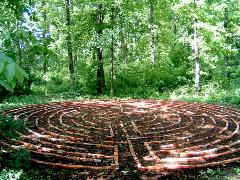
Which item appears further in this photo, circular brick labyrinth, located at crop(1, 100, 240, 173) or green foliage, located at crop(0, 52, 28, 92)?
circular brick labyrinth, located at crop(1, 100, 240, 173)

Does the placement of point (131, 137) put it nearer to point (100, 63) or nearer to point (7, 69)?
point (7, 69)

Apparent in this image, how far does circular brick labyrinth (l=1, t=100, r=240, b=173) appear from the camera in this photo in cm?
701

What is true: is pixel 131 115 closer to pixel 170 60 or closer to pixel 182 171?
pixel 182 171

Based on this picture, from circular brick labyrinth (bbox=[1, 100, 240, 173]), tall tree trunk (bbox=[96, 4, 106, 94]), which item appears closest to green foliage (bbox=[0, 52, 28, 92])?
circular brick labyrinth (bbox=[1, 100, 240, 173])

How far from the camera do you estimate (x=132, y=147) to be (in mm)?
7914

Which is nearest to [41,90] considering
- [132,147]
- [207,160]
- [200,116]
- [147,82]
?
[147,82]

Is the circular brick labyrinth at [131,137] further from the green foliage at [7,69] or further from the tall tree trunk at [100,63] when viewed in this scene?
the tall tree trunk at [100,63]

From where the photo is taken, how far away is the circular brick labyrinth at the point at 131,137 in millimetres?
7008

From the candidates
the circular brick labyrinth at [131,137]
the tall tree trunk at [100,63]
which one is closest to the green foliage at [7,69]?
the circular brick labyrinth at [131,137]

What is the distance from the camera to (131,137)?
355 inches

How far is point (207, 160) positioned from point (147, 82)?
567 inches

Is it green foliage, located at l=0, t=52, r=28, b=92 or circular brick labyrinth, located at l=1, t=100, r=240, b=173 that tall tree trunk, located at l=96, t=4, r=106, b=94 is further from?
green foliage, located at l=0, t=52, r=28, b=92

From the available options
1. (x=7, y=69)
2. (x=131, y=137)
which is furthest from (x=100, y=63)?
(x=7, y=69)

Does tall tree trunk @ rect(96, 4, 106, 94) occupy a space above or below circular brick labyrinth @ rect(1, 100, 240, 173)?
above
